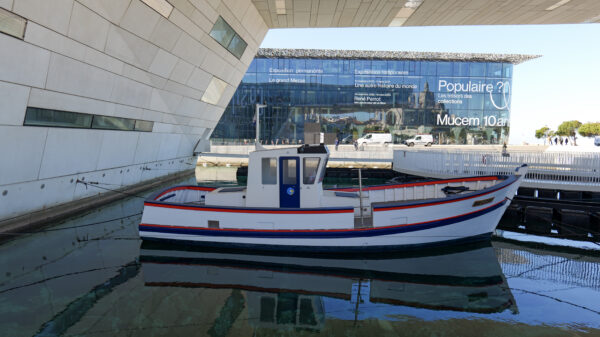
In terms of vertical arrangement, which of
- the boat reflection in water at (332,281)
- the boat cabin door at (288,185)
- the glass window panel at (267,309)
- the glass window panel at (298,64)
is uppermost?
the glass window panel at (298,64)

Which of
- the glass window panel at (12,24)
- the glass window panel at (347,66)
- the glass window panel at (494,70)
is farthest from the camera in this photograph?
the glass window panel at (347,66)

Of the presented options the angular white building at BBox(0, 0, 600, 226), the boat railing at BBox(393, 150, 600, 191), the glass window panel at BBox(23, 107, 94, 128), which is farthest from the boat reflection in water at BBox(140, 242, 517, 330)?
the boat railing at BBox(393, 150, 600, 191)

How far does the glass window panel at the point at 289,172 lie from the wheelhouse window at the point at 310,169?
314 mm

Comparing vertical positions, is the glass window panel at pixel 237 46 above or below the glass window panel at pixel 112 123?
above

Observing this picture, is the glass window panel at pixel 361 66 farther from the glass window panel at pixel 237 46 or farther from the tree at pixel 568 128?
the tree at pixel 568 128

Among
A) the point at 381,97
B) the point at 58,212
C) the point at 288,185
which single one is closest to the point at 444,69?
the point at 381,97

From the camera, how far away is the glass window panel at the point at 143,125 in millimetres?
17033

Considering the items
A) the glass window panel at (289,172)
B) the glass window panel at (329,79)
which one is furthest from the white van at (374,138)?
the glass window panel at (289,172)

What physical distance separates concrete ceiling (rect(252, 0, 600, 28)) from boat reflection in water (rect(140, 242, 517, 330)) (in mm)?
12679

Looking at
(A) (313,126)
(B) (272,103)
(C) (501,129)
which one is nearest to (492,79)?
(C) (501,129)

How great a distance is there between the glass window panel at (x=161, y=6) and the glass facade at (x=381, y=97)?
38.7m

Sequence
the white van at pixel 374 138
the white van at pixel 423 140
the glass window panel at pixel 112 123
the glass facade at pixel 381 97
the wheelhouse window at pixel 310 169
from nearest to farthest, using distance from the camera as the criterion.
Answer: the wheelhouse window at pixel 310 169 < the glass window panel at pixel 112 123 < the white van at pixel 423 140 < the white van at pixel 374 138 < the glass facade at pixel 381 97

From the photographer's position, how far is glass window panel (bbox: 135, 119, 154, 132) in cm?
1703

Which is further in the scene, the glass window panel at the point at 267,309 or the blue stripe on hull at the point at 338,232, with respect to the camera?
the blue stripe on hull at the point at 338,232
